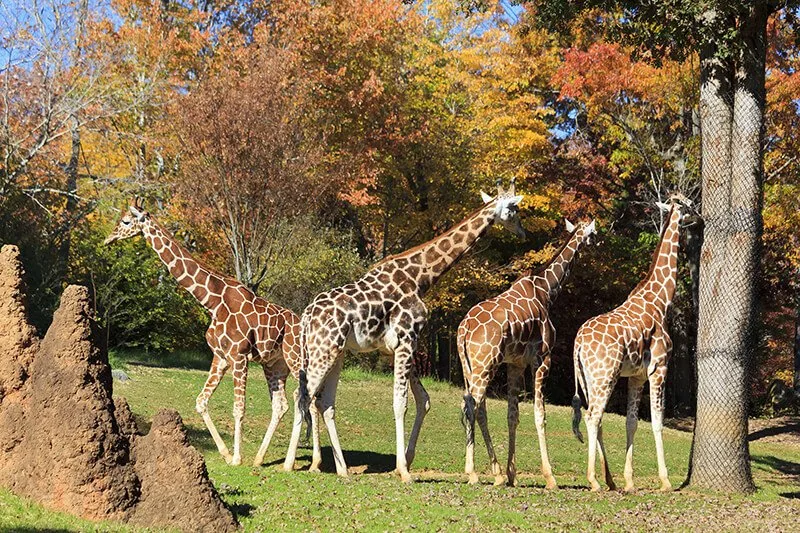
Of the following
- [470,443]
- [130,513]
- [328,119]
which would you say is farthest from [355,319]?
[328,119]

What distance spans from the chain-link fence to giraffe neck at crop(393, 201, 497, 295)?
3789mm

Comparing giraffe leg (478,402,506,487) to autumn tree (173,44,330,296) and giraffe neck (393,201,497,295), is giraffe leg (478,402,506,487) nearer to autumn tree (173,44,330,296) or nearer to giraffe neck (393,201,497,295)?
A: giraffe neck (393,201,497,295)

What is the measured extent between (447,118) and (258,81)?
342 inches

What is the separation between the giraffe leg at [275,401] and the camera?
14.1m

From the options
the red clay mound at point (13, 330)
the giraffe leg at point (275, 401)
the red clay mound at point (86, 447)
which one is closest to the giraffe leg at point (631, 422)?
the giraffe leg at point (275, 401)

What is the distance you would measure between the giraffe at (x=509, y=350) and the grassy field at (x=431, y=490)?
680mm

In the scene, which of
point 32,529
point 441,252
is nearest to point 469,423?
point 441,252

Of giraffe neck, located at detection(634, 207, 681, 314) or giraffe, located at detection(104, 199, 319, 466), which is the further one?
giraffe neck, located at detection(634, 207, 681, 314)

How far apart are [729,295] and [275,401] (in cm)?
721

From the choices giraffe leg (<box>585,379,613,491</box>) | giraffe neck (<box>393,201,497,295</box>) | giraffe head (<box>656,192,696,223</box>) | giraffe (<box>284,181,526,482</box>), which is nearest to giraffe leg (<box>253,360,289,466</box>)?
giraffe (<box>284,181,526,482</box>)

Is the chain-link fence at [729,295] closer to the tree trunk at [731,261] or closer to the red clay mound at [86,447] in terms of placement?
the tree trunk at [731,261]

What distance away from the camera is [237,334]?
566 inches

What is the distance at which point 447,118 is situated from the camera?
33.4 m

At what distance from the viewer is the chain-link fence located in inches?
602
